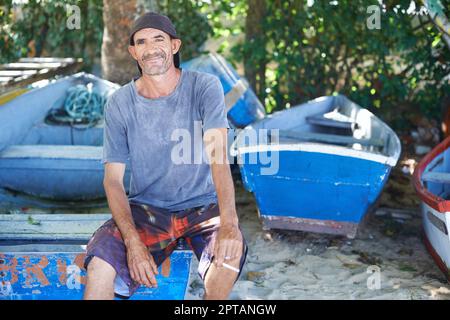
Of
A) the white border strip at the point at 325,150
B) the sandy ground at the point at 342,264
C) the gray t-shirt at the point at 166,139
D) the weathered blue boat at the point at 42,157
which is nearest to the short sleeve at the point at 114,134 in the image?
the gray t-shirt at the point at 166,139

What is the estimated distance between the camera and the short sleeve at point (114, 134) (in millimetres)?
3385

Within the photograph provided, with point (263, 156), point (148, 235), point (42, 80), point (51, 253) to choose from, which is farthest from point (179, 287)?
point (42, 80)

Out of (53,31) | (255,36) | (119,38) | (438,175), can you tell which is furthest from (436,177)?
(53,31)

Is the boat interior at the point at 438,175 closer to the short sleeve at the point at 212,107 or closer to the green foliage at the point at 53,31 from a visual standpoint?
the short sleeve at the point at 212,107

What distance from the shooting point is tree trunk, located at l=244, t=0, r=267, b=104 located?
8.15 metres

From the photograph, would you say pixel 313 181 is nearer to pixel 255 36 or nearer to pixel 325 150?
pixel 325 150

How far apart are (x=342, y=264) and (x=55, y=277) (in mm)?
2207

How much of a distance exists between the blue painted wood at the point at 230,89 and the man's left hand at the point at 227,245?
344 centimetres

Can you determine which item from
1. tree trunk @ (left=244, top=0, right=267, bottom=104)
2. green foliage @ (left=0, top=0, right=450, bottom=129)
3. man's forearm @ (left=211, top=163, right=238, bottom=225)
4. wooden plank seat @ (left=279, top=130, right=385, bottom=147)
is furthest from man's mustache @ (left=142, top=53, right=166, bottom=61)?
tree trunk @ (left=244, top=0, right=267, bottom=104)

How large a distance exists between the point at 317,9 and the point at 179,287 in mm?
5022

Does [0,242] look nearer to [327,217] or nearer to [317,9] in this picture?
[327,217]

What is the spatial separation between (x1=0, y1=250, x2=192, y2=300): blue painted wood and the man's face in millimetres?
950

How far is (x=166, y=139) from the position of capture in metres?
3.35

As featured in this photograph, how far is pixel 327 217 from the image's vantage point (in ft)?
16.5
